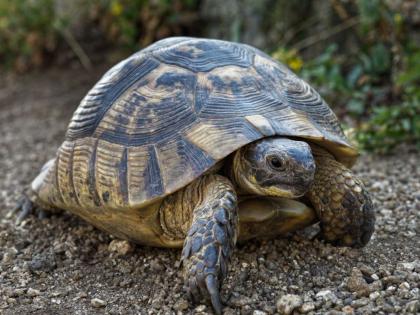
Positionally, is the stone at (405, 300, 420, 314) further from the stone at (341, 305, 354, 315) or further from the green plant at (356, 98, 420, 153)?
the green plant at (356, 98, 420, 153)

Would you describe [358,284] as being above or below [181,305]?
above

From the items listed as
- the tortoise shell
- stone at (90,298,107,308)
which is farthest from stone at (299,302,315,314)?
stone at (90,298,107,308)

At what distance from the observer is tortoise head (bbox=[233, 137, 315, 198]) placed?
8.28 feet

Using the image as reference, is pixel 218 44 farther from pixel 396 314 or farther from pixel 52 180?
pixel 396 314

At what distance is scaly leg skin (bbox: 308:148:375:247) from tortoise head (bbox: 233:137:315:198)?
366 mm

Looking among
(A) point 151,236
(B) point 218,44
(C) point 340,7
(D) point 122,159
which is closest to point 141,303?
(A) point 151,236

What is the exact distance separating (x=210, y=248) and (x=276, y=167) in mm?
506

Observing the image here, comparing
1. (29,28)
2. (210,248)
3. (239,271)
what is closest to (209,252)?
(210,248)

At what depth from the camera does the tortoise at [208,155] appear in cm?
261

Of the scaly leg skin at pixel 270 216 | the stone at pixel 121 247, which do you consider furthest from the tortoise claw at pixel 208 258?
the stone at pixel 121 247

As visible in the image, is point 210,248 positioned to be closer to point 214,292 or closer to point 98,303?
point 214,292

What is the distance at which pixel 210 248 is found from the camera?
2346mm

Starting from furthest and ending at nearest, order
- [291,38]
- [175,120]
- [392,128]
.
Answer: [291,38] → [392,128] → [175,120]

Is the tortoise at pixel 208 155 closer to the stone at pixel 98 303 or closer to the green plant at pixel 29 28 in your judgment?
the stone at pixel 98 303
